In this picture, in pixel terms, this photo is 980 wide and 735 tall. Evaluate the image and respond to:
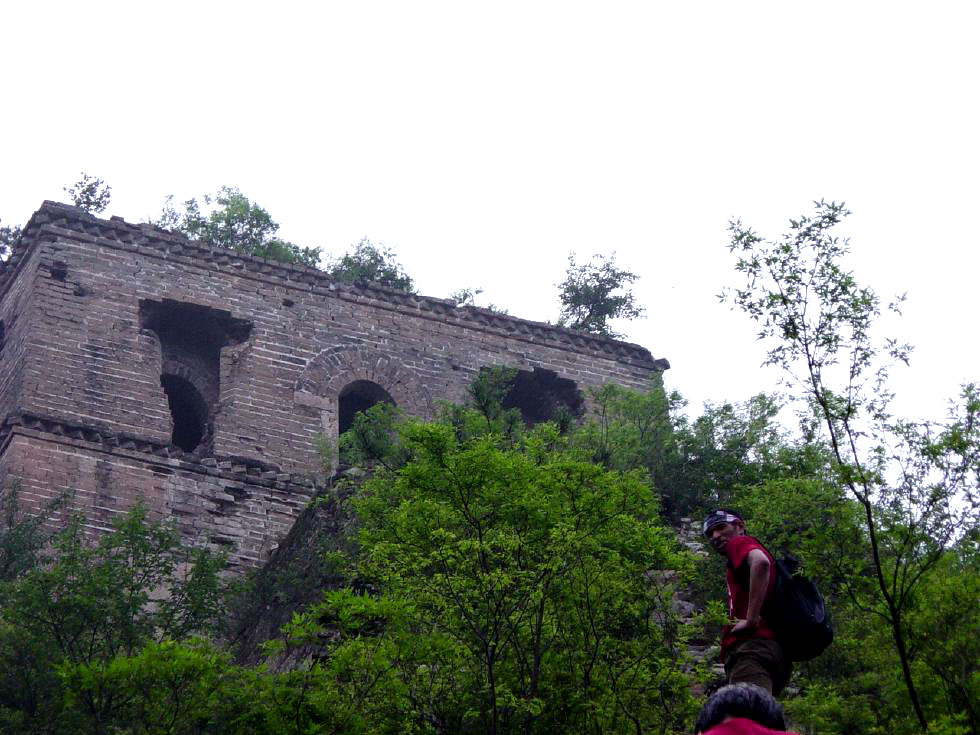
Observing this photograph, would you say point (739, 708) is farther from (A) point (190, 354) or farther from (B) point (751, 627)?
(A) point (190, 354)

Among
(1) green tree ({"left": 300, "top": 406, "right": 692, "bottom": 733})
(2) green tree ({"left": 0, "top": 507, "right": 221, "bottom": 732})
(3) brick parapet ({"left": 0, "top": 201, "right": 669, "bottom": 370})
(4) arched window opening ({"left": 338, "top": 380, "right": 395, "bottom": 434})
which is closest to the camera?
(1) green tree ({"left": 300, "top": 406, "right": 692, "bottom": 733})

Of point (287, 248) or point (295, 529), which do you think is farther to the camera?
point (287, 248)

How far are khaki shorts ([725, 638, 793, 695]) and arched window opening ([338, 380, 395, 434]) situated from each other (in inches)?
696

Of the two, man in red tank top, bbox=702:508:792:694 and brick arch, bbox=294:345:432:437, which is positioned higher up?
brick arch, bbox=294:345:432:437

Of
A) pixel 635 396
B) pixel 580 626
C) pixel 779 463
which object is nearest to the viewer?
pixel 580 626

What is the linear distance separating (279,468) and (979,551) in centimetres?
1410

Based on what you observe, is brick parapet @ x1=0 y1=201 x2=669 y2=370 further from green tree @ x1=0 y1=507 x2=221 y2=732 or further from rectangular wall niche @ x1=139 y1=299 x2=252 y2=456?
green tree @ x1=0 y1=507 x2=221 y2=732

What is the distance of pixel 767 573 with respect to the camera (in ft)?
32.1

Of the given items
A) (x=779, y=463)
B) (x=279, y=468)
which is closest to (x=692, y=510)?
(x=779, y=463)

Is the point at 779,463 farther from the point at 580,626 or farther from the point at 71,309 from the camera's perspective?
the point at 71,309

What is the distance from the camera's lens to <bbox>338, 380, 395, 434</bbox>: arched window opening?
27.4 metres

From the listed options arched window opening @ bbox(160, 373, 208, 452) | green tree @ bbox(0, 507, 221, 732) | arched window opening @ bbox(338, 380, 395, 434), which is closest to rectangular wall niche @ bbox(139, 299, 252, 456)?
arched window opening @ bbox(160, 373, 208, 452)

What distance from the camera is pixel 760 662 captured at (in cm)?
980

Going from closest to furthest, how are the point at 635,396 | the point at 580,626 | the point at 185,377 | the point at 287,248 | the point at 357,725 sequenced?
the point at 357,725 → the point at 580,626 → the point at 635,396 → the point at 185,377 → the point at 287,248
